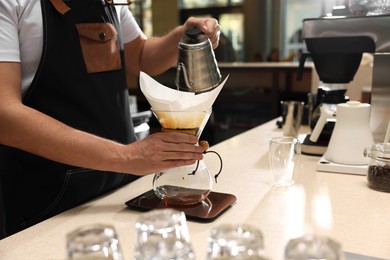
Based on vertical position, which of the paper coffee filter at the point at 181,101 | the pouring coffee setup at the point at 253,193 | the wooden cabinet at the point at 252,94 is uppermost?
the paper coffee filter at the point at 181,101

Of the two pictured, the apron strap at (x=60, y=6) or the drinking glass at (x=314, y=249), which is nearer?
the drinking glass at (x=314, y=249)

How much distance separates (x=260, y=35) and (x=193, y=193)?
655cm

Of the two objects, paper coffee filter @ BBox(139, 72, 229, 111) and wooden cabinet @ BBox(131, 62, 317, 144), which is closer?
paper coffee filter @ BBox(139, 72, 229, 111)

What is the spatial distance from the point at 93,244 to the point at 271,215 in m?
0.61

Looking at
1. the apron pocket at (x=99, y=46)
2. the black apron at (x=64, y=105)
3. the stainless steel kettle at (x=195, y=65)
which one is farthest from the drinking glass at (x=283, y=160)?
the apron pocket at (x=99, y=46)

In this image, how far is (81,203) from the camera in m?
1.20

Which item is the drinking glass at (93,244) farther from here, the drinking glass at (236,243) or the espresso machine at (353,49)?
the espresso machine at (353,49)

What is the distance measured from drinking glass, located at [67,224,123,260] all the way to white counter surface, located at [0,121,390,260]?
1.01ft

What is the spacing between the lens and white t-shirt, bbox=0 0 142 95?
3.56 ft

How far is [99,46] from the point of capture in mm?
1336

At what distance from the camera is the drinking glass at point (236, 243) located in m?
0.49

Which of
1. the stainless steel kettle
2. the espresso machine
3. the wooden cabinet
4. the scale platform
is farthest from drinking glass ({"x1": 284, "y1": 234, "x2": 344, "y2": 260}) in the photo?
the wooden cabinet

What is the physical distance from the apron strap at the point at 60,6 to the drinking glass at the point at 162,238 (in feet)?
2.75

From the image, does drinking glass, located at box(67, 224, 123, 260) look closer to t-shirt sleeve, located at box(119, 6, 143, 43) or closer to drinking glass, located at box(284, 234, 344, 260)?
drinking glass, located at box(284, 234, 344, 260)
